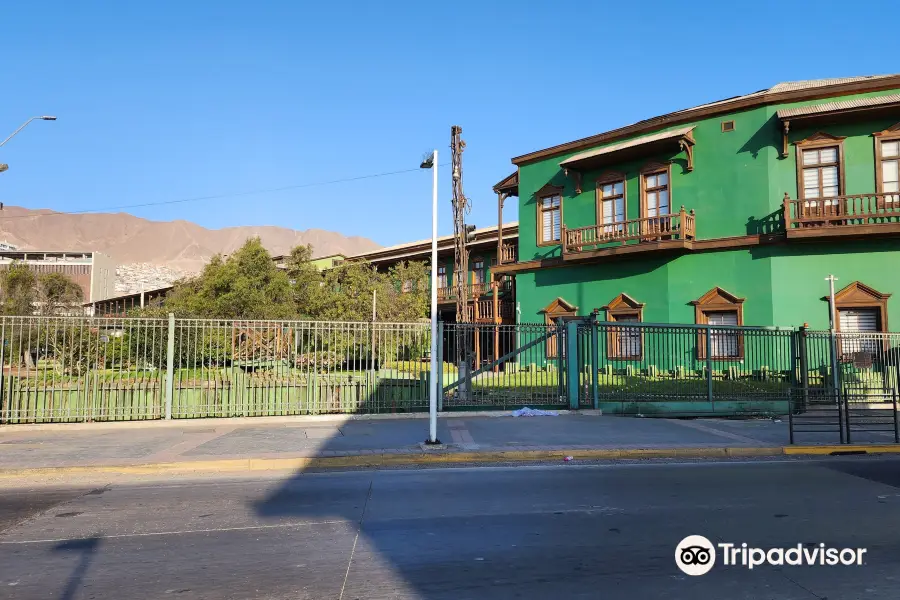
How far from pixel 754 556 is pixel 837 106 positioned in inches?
793

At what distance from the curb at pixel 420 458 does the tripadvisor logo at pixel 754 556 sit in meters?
5.11

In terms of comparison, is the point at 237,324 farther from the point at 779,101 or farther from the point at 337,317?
the point at 779,101

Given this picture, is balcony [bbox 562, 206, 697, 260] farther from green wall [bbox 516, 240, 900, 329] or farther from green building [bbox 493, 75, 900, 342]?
green wall [bbox 516, 240, 900, 329]

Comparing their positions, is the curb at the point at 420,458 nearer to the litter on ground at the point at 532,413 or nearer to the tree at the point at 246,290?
the litter on ground at the point at 532,413

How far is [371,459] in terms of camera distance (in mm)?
10102

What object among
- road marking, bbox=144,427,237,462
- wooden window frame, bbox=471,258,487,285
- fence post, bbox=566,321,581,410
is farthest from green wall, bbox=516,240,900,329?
road marking, bbox=144,427,237,462

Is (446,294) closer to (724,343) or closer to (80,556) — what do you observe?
(724,343)

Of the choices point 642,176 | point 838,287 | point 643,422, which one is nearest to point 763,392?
point 643,422

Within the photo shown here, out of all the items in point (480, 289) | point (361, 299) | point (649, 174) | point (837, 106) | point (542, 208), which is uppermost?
point (837, 106)

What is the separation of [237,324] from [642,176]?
1704 centimetres

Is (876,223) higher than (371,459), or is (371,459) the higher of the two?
(876,223)

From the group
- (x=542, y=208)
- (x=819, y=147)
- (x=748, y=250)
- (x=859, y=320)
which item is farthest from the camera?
(x=542, y=208)

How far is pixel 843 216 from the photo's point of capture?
2000 centimetres

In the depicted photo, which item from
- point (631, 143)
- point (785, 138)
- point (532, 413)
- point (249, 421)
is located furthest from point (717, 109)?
point (249, 421)
